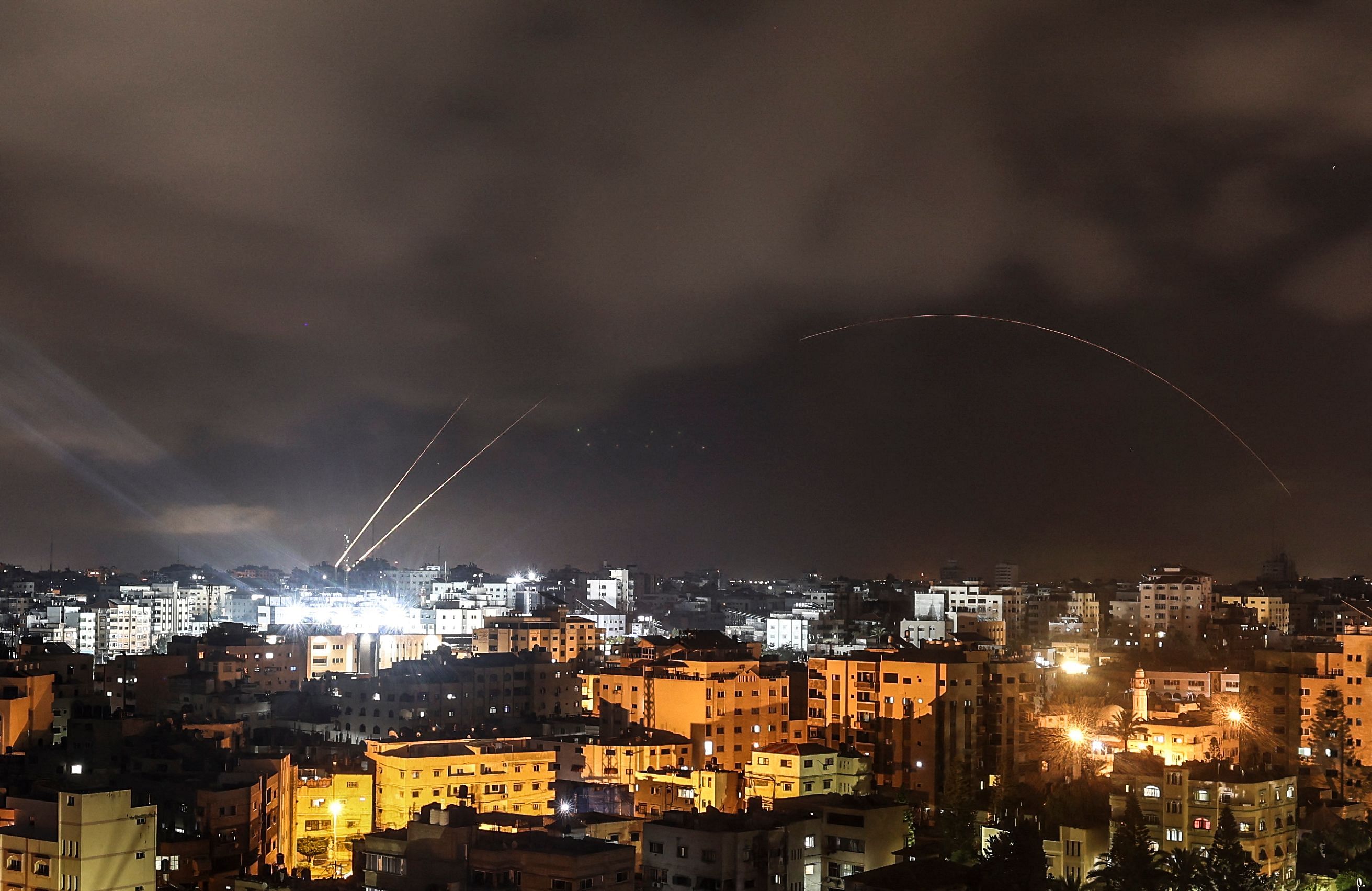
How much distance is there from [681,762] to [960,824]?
4.92 metres

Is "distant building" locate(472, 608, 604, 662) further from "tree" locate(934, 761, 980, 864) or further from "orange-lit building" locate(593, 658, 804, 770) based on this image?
"tree" locate(934, 761, 980, 864)

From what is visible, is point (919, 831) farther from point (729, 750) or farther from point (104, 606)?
point (104, 606)

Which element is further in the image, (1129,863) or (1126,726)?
(1126,726)

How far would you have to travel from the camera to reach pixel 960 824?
15109 millimetres

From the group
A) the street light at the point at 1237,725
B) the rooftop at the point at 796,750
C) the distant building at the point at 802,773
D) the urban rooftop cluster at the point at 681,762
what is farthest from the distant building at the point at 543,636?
the street light at the point at 1237,725

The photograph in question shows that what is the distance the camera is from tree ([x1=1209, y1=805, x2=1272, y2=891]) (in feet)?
43.0

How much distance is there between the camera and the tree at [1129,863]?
12984 millimetres

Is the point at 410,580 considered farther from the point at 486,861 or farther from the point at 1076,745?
the point at 486,861

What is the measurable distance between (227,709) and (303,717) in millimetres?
1182

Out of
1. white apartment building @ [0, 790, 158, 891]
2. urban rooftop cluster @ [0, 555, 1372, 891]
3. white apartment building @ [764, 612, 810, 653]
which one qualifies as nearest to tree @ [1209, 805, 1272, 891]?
urban rooftop cluster @ [0, 555, 1372, 891]

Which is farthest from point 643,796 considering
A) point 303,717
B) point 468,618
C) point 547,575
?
point 547,575

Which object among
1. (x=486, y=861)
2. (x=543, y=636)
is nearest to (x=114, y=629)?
(x=543, y=636)

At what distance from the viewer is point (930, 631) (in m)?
37.0

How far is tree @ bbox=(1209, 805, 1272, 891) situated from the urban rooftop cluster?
3 centimetres
